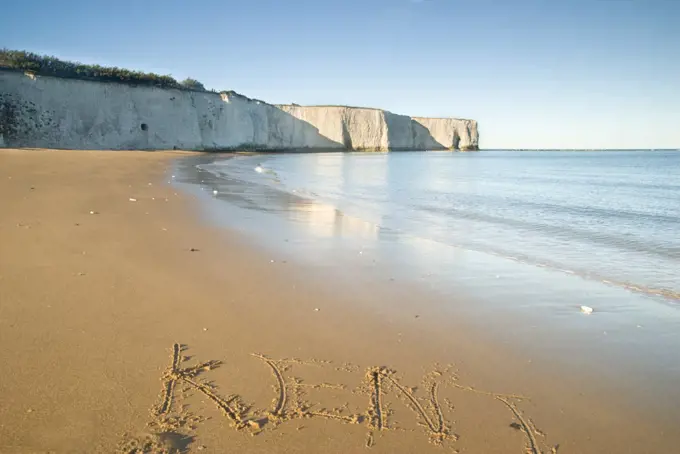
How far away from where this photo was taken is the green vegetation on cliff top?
35.5m

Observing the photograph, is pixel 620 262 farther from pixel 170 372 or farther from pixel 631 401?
pixel 170 372

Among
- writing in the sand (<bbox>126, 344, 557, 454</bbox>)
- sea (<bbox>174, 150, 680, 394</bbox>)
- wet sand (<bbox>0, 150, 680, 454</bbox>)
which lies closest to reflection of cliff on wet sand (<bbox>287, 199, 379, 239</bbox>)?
sea (<bbox>174, 150, 680, 394</bbox>)

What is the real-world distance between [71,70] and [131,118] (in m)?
5.90

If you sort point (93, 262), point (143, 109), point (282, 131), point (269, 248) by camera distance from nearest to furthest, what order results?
point (93, 262)
point (269, 248)
point (143, 109)
point (282, 131)

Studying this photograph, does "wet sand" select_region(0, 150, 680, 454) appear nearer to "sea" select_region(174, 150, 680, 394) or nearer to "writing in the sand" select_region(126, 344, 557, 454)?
"writing in the sand" select_region(126, 344, 557, 454)

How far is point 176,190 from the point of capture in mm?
12320

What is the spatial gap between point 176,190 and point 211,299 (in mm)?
9118

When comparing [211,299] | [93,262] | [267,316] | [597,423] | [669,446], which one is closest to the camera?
[669,446]

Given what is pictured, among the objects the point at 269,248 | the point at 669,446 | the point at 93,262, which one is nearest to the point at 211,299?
the point at 93,262

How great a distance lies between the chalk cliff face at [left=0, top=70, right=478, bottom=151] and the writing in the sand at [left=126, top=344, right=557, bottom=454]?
3872 centimetres

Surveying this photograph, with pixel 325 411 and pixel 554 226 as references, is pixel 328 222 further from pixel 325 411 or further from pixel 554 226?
pixel 325 411

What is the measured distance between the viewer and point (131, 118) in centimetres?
4162

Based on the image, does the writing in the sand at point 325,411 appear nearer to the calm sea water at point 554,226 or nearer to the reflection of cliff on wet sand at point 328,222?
the calm sea water at point 554,226

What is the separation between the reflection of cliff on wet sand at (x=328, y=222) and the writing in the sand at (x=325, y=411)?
467 cm
